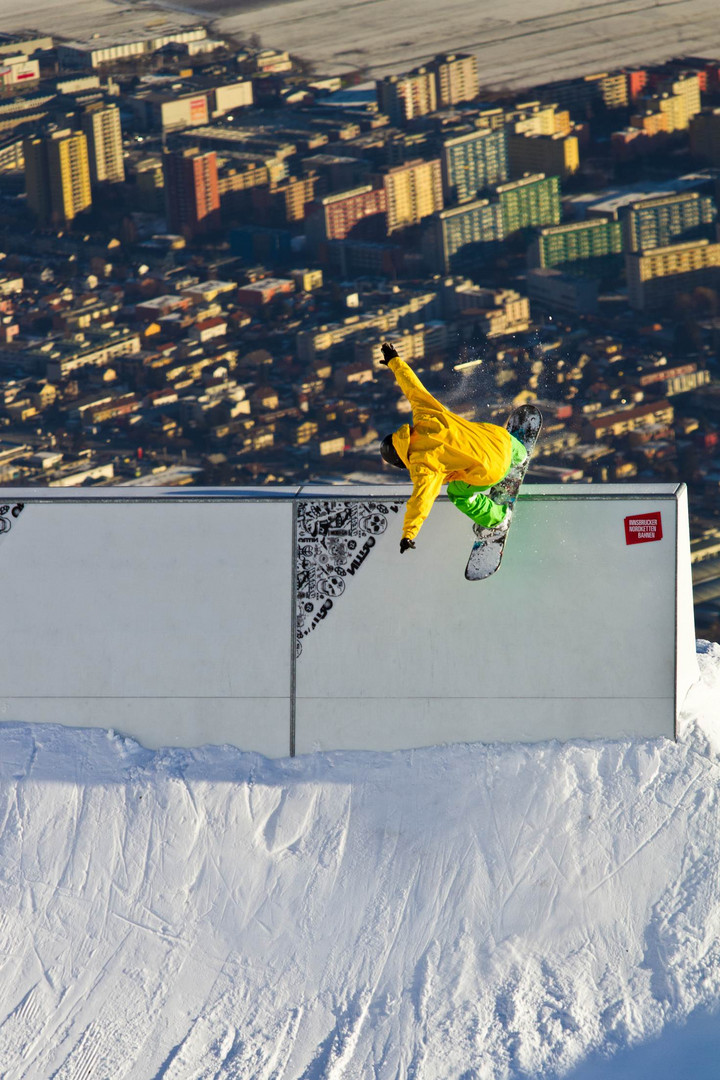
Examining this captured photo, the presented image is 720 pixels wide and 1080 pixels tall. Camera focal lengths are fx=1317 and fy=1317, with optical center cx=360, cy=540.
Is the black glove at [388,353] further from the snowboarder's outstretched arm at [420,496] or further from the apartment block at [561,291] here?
the apartment block at [561,291]

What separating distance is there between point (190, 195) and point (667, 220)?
17075mm

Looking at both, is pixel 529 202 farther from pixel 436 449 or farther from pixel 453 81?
pixel 436 449

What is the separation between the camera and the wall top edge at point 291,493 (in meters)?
7.18

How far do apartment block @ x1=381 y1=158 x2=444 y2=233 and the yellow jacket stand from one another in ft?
133

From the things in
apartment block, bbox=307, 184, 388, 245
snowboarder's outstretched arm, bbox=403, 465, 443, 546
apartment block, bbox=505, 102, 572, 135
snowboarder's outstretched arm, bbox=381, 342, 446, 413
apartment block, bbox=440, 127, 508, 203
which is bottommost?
apartment block, bbox=307, 184, 388, 245

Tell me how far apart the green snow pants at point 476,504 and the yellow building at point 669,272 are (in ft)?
122

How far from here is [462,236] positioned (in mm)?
45375

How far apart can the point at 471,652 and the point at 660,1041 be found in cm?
219

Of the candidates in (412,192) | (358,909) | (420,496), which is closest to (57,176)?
(412,192)

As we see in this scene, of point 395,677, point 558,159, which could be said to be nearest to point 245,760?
point 395,677

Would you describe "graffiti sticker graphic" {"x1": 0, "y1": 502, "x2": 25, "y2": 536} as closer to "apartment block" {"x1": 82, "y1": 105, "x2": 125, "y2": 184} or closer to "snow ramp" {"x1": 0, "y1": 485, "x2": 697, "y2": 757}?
"snow ramp" {"x1": 0, "y1": 485, "x2": 697, "y2": 757}

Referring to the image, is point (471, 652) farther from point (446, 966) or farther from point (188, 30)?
point (188, 30)

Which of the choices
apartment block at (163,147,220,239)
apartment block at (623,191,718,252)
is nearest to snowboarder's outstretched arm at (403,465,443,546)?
apartment block at (623,191,718,252)

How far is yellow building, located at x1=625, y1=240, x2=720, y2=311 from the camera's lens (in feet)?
141
